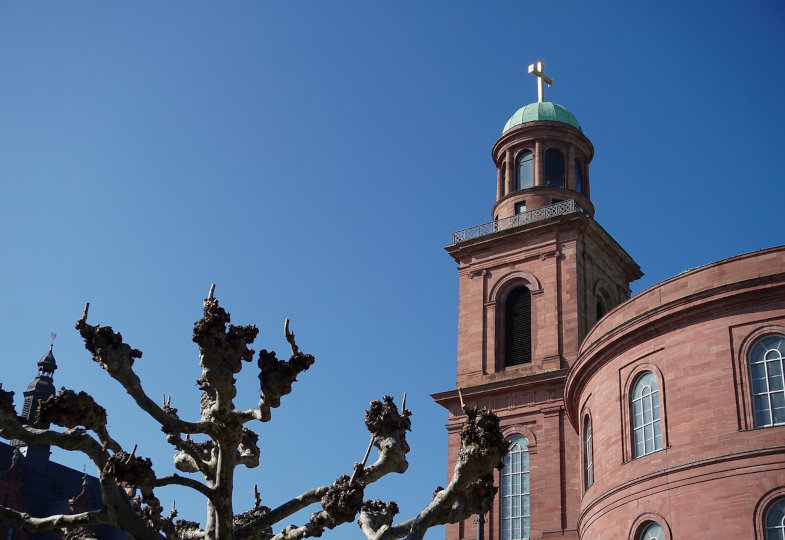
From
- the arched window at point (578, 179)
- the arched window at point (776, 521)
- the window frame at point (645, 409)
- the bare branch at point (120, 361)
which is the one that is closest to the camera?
the bare branch at point (120, 361)

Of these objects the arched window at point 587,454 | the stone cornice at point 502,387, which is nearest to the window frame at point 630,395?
the arched window at point 587,454

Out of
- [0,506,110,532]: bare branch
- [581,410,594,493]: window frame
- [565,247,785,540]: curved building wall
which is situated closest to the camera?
[0,506,110,532]: bare branch

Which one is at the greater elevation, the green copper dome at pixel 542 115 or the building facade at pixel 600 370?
the green copper dome at pixel 542 115

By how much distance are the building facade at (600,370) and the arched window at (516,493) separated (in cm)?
5

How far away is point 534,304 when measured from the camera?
38094mm

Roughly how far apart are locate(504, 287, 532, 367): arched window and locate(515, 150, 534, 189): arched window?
18.8ft

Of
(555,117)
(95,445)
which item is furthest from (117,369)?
(555,117)

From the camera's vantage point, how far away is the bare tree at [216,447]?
12.5 meters

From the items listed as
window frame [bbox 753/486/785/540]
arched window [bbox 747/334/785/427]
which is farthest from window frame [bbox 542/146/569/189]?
window frame [bbox 753/486/785/540]

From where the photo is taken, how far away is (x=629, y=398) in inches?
1054

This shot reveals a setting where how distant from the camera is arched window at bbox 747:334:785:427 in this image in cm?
2316

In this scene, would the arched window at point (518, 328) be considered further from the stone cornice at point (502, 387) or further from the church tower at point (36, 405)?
the church tower at point (36, 405)

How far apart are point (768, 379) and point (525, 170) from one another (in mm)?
21150

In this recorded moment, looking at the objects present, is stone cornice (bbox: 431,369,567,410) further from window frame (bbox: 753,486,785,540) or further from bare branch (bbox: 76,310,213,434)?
bare branch (bbox: 76,310,213,434)
